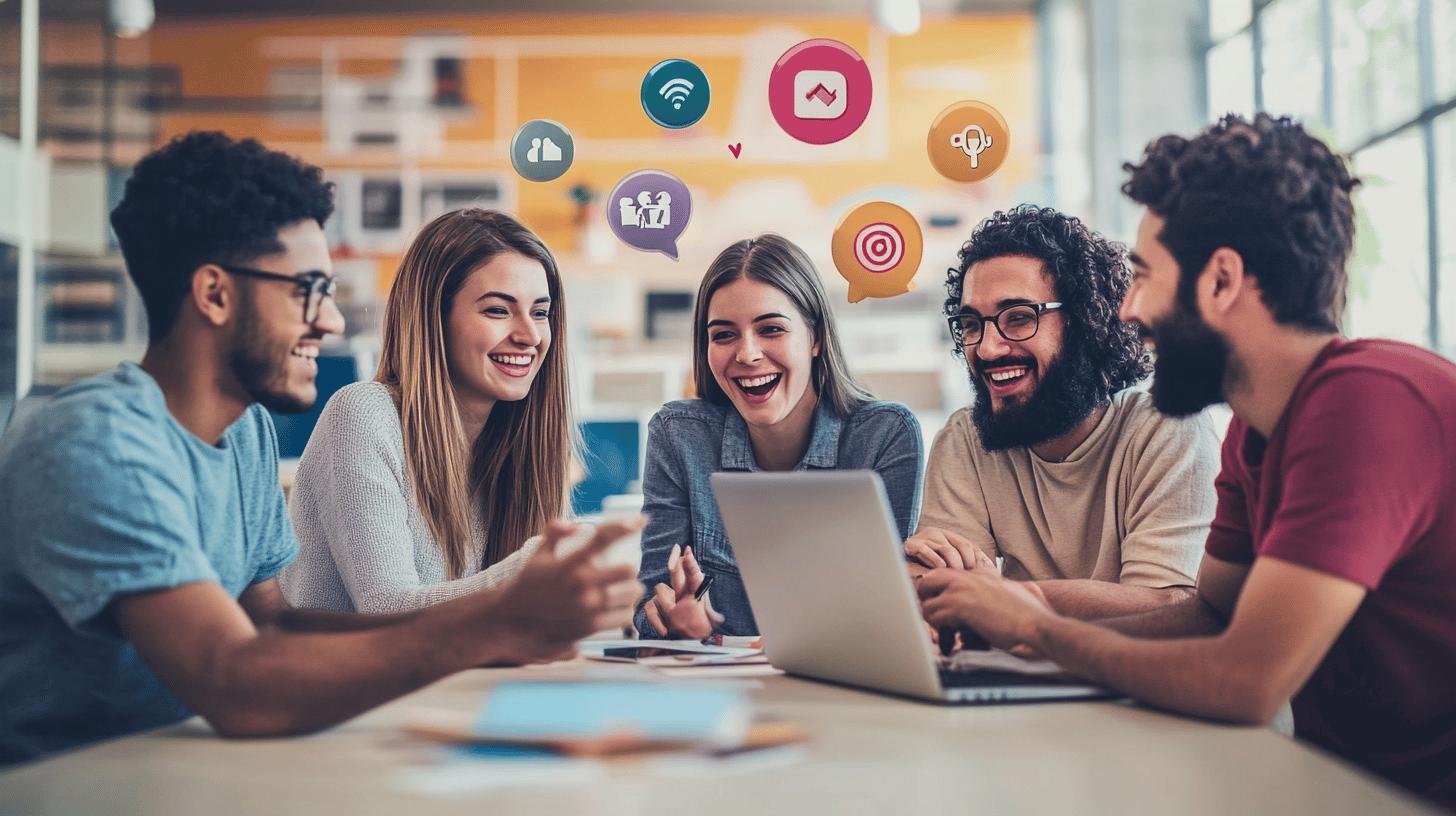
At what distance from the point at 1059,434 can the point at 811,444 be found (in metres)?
0.48

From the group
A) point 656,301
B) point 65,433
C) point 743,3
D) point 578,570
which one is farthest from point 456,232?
point 743,3

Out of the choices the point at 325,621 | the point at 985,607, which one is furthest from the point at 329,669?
the point at 985,607

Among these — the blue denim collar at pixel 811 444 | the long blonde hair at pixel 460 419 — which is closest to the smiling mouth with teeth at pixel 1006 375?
the blue denim collar at pixel 811 444

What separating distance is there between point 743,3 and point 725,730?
8.10m

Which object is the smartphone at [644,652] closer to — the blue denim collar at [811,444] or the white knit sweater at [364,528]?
the white knit sweater at [364,528]

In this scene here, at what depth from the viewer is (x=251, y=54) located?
853 cm

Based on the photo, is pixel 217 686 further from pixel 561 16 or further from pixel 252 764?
pixel 561 16

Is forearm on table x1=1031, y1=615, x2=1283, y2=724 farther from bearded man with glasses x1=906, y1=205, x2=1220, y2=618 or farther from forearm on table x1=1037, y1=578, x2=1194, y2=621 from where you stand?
bearded man with glasses x1=906, y1=205, x2=1220, y2=618

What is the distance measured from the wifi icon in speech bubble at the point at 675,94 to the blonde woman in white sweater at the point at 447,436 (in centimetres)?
31

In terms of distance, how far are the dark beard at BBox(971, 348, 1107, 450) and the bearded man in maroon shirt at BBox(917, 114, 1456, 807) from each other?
421mm

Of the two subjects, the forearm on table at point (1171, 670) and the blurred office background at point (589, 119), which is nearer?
the forearm on table at point (1171, 670)

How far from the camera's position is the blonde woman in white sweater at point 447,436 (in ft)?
5.90

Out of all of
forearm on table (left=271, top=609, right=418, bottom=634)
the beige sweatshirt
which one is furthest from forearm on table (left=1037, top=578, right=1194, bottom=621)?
forearm on table (left=271, top=609, right=418, bottom=634)

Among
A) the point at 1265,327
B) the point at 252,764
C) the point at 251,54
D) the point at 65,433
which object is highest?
the point at 251,54
